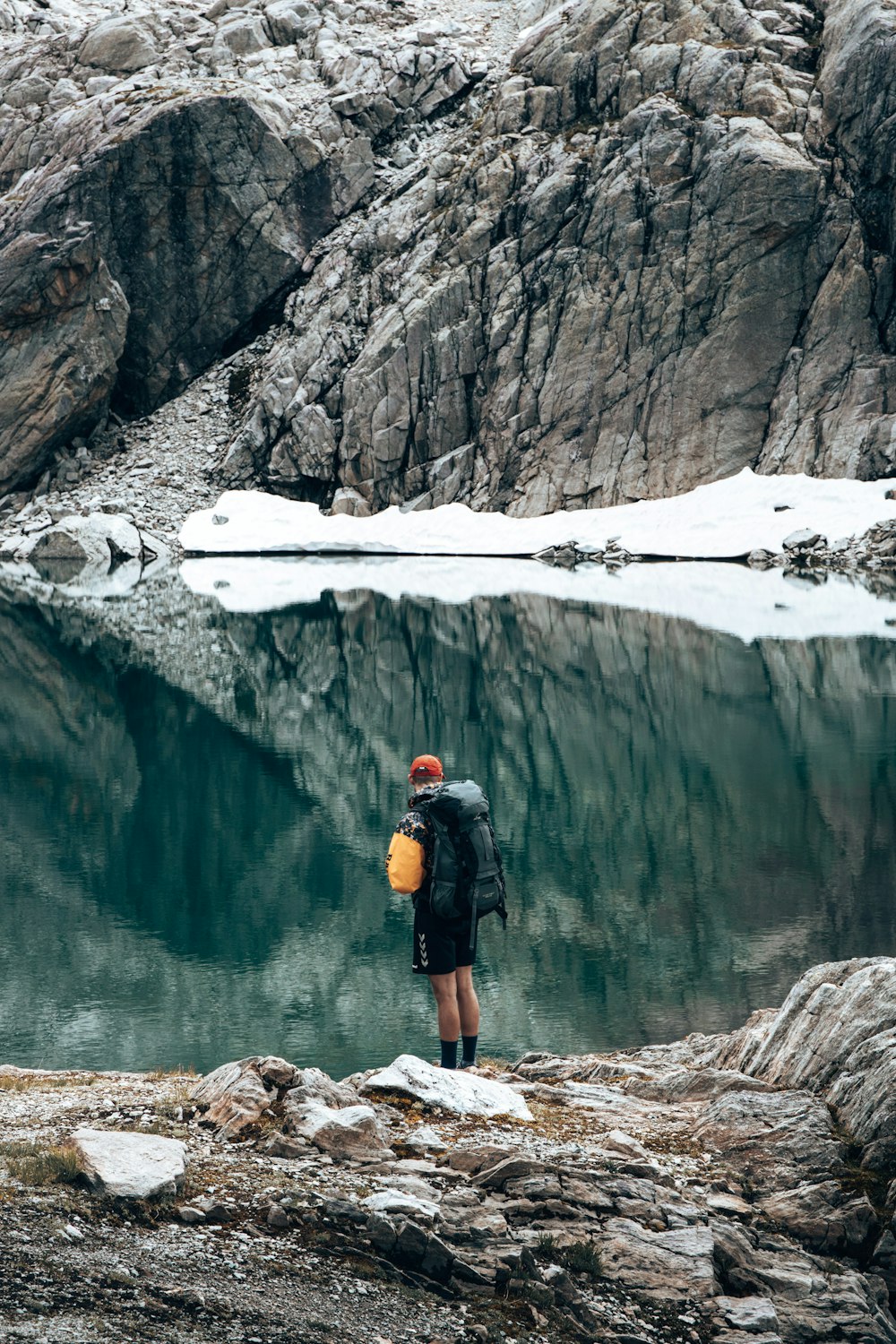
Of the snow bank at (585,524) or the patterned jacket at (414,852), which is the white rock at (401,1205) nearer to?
the patterned jacket at (414,852)

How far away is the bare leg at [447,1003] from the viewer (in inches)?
358

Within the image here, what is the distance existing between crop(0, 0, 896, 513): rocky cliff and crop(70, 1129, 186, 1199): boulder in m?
71.7

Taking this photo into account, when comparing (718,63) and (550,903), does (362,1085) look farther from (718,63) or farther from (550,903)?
(718,63)

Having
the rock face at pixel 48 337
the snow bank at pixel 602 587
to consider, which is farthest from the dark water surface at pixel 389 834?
the rock face at pixel 48 337

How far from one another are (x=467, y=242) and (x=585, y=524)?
2373 centimetres

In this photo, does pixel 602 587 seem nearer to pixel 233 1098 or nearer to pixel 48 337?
pixel 233 1098

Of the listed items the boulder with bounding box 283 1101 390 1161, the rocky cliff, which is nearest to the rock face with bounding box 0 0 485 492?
the rocky cliff

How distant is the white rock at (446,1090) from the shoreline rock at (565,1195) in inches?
1.6

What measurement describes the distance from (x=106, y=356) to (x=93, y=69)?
29926 millimetres

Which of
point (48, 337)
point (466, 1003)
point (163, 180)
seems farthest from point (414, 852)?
point (163, 180)

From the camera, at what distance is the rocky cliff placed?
7506 centimetres

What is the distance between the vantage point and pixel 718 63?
77.6m

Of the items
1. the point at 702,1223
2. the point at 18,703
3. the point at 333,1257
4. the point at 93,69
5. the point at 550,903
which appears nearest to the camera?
the point at 333,1257

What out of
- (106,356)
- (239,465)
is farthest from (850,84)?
(106,356)
